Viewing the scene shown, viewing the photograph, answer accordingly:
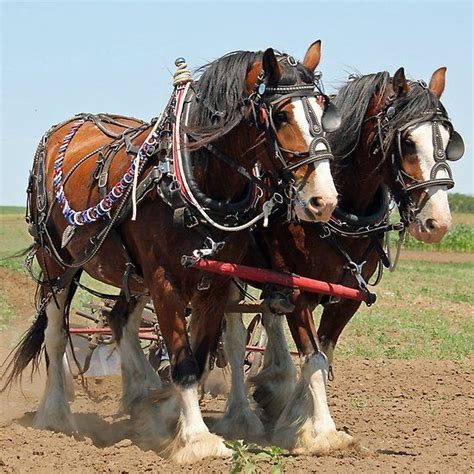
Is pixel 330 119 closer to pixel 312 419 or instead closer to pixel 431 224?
pixel 431 224

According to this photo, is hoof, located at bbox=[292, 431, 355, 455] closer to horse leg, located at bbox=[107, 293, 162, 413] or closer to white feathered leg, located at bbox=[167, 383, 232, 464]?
white feathered leg, located at bbox=[167, 383, 232, 464]

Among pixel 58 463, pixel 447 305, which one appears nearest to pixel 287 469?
pixel 58 463

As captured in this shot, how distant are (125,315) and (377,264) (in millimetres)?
1777

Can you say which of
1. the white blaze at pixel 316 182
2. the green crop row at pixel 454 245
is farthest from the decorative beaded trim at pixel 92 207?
the green crop row at pixel 454 245

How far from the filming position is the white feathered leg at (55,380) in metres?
6.27

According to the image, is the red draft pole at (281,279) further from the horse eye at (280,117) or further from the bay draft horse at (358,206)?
the horse eye at (280,117)

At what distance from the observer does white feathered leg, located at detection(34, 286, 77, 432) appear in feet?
20.6

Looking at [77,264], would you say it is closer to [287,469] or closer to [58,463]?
[58,463]

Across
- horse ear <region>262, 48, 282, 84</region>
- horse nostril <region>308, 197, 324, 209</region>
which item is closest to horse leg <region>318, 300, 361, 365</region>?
horse nostril <region>308, 197, 324, 209</region>

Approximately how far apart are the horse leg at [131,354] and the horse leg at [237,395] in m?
0.54

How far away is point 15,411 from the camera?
6.98 metres

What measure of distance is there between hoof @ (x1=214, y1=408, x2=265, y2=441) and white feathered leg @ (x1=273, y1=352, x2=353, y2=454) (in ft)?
1.47

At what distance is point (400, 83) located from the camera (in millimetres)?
5543

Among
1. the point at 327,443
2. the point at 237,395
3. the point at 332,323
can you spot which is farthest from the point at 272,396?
the point at 327,443
